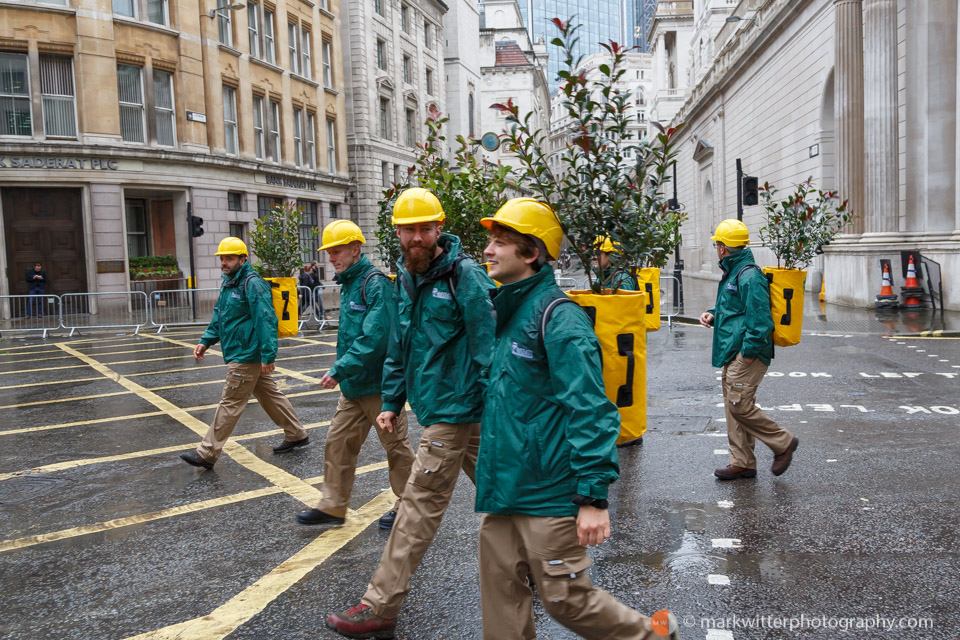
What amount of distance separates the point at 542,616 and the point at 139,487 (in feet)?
11.9

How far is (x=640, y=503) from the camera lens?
17.7 ft

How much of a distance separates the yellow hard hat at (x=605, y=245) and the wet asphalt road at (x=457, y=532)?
1.67m

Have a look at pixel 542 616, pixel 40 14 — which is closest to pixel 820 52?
pixel 40 14

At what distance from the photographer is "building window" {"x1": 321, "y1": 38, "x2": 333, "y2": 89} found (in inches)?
1500

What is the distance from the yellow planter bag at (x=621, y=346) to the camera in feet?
13.2

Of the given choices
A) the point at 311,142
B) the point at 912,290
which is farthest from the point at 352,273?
the point at 311,142

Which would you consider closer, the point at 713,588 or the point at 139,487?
the point at 713,588

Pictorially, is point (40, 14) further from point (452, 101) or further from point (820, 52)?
point (452, 101)

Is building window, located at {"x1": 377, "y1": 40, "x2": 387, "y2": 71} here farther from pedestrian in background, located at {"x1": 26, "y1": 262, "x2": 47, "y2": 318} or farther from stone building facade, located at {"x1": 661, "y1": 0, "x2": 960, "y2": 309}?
→ pedestrian in background, located at {"x1": 26, "y1": 262, "x2": 47, "y2": 318}

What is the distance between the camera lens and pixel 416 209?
13.2 feet

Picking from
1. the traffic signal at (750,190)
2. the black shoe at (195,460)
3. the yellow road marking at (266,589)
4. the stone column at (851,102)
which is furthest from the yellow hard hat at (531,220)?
the stone column at (851,102)

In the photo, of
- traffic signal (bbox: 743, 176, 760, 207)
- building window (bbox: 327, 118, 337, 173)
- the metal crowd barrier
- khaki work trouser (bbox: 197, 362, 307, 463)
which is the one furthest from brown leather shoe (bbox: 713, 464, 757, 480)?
building window (bbox: 327, 118, 337, 173)

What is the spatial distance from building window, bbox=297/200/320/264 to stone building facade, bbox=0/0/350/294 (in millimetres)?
1977

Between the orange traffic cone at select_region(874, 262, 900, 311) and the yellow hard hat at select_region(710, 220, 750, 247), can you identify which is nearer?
the yellow hard hat at select_region(710, 220, 750, 247)
